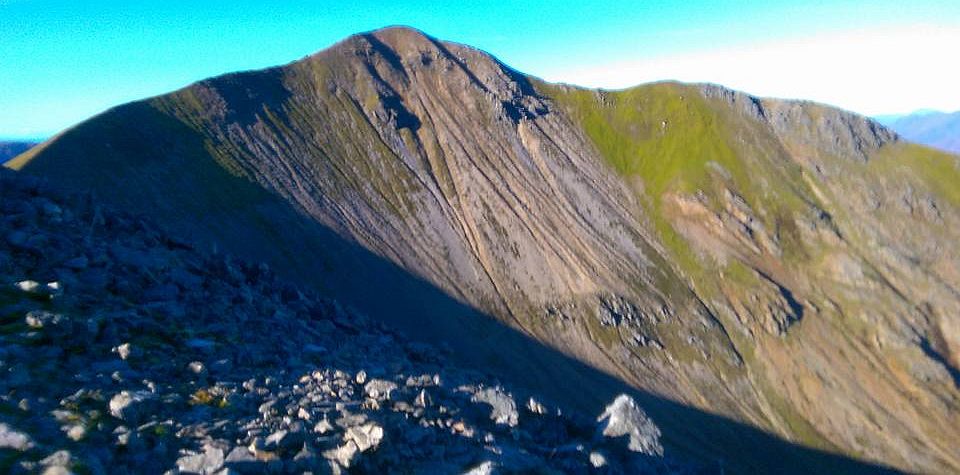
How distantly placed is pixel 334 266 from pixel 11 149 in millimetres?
142790

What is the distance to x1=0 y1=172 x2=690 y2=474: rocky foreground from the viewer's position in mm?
9719

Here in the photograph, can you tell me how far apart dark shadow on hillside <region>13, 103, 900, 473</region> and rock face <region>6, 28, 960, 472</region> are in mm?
242

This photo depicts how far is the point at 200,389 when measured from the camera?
1191 centimetres

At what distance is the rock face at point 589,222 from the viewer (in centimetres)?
5281

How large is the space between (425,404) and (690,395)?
50.2 metres

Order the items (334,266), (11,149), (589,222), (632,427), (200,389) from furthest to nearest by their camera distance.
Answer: (11,149), (589,222), (334,266), (632,427), (200,389)

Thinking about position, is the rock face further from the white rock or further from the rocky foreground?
the white rock

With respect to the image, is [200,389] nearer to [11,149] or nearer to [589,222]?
[589,222]

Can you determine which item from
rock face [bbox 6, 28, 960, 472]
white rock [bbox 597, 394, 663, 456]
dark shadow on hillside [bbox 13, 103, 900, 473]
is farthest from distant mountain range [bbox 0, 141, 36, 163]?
white rock [bbox 597, 394, 663, 456]

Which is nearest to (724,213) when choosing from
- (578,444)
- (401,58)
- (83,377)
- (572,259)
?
(572,259)

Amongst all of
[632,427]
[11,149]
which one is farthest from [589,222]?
[11,149]

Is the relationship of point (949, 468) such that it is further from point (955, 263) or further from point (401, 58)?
point (401, 58)

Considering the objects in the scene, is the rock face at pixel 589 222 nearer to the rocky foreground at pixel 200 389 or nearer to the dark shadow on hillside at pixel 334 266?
the dark shadow on hillside at pixel 334 266

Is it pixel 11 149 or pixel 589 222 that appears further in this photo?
pixel 11 149
